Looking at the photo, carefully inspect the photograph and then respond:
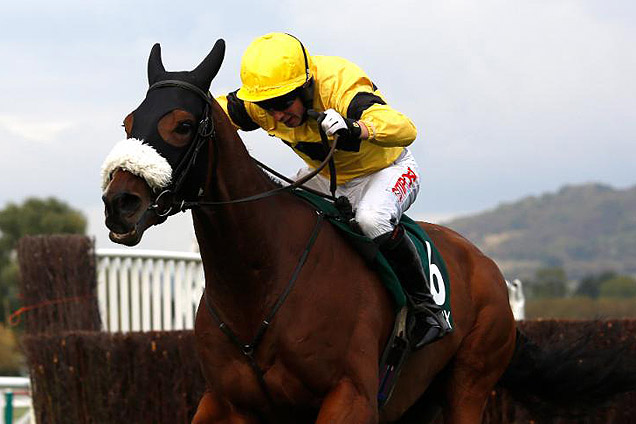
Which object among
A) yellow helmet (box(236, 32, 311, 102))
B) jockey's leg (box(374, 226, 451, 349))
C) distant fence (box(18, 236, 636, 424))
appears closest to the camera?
yellow helmet (box(236, 32, 311, 102))

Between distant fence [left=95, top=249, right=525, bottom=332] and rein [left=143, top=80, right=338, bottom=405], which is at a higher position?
rein [left=143, top=80, right=338, bottom=405]

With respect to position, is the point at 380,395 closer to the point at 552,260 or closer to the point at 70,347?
the point at 70,347

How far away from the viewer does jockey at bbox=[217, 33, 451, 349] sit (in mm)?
4762

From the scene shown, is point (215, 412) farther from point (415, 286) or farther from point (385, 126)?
point (385, 126)

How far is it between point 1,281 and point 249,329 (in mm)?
47243

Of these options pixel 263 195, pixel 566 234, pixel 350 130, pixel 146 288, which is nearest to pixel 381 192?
pixel 350 130

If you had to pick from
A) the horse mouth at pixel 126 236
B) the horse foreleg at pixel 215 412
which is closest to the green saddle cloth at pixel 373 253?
the horse foreleg at pixel 215 412

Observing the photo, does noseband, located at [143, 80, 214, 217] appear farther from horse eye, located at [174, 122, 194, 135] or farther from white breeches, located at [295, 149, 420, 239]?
white breeches, located at [295, 149, 420, 239]

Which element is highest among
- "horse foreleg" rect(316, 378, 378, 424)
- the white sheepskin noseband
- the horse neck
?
the white sheepskin noseband

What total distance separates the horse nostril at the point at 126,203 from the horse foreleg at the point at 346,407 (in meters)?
1.15

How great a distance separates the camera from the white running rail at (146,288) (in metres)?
10.7

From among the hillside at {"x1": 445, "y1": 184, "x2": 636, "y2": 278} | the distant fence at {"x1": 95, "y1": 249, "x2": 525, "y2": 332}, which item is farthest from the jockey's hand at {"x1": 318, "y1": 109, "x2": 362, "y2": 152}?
the hillside at {"x1": 445, "y1": 184, "x2": 636, "y2": 278}

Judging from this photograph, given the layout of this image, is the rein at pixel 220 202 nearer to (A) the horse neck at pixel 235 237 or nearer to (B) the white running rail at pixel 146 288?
(A) the horse neck at pixel 235 237

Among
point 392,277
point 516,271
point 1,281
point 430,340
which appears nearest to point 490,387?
point 430,340
